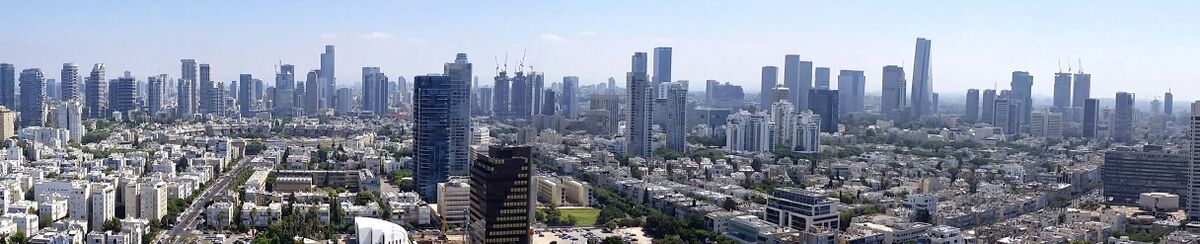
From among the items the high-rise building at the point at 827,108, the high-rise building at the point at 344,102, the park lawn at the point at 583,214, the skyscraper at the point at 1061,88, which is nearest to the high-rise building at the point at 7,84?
the high-rise building at the point at 344,102

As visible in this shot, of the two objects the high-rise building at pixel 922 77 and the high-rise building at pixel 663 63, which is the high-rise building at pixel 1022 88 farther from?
the high-rise building at pixel 663 63

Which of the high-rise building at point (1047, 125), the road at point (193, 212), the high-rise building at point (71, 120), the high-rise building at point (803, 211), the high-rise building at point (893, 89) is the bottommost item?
the road at point (193, 212)

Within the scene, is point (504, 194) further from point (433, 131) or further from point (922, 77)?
point (922, 77)

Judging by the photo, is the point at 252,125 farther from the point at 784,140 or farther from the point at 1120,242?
the point at 1120,242

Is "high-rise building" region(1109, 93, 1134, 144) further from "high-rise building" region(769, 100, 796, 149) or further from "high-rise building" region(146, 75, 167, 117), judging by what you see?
"high-rise building" region(146, 75, 167, 117)

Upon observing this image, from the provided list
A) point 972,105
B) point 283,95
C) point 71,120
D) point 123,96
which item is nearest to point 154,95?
point 123,96
